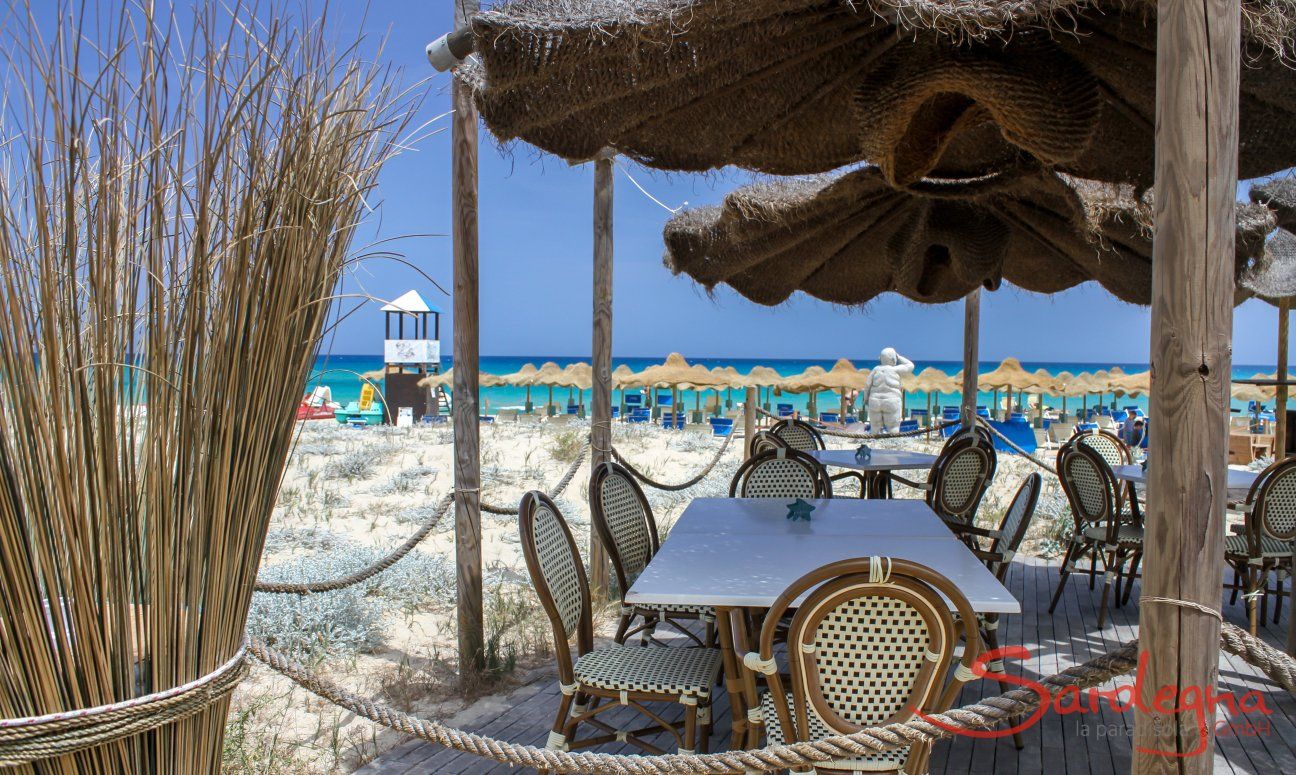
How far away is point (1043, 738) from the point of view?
2828 mm

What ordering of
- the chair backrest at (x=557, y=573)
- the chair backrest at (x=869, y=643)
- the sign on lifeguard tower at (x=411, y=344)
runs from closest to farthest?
the chair backrest at (x=869, y=643)
the chair backrest at (x=557, y=573)
the sign on lifeguard tower at (x=411, y=344)

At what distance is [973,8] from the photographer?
5.58 ft

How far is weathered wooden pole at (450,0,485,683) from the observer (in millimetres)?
3219

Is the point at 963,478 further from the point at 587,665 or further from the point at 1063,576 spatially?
the point at 587,665

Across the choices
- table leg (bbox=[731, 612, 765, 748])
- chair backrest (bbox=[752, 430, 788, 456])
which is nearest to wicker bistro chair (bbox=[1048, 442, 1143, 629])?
chair backrest (bbox=[752, 430, 788, 456])

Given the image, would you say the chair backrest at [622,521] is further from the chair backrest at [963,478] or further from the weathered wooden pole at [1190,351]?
the chair backrest at [963,478]

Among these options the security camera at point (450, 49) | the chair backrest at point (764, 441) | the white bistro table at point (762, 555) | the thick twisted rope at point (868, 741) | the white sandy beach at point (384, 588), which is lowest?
the white sandy beach at point (384, 588)

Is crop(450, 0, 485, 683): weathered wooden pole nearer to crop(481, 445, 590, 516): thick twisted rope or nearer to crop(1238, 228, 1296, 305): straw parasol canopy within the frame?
crop(481, 445, 590, 516): thick twisted rope

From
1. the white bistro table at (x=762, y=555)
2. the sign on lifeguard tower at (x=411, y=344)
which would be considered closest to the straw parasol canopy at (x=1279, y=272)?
the white bistro table at (x=762, y=555)

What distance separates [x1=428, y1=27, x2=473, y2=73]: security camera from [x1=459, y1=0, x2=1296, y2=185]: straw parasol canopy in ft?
0.16

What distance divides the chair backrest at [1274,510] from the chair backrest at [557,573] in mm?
3201

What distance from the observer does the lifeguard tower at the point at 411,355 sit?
2255cm

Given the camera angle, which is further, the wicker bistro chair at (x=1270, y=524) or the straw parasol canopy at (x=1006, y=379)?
the straw parasol canopy at (x=1006, y=379)

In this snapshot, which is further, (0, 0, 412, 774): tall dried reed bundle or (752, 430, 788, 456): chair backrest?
(752, 430, 788, 456): chair backrest
